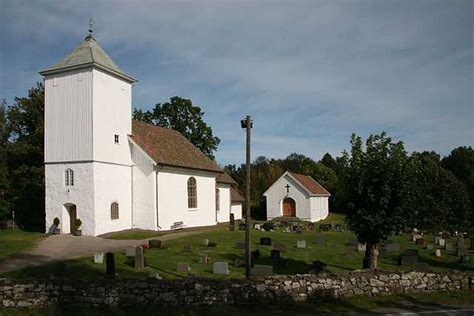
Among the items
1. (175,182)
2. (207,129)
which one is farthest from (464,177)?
(175,182)

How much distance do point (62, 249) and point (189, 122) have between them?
125 feet

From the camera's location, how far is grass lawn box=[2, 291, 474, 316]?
12.1 m

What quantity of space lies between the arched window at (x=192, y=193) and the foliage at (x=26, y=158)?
1303 cm

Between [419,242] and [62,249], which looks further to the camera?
[419,242]

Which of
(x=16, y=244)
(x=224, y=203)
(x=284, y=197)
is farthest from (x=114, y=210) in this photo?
(x=284, y=197)

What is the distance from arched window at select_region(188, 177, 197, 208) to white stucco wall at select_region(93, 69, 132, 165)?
21.0 ft

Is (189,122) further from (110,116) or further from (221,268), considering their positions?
(221,268)

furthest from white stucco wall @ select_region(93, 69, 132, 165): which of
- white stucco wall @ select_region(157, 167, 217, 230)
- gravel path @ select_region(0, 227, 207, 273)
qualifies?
gravel path @ select_region(0, 227, 207, 273)

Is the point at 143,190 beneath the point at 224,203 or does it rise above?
above

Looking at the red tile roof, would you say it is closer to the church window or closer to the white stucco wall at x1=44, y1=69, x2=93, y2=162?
the church window

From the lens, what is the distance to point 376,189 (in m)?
18.5

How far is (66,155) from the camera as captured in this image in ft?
103

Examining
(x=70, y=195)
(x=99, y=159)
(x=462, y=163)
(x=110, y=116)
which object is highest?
(x=110, y=116)

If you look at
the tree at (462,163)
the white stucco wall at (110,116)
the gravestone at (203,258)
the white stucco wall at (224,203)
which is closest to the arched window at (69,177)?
the white stucco wall at (110,116)
